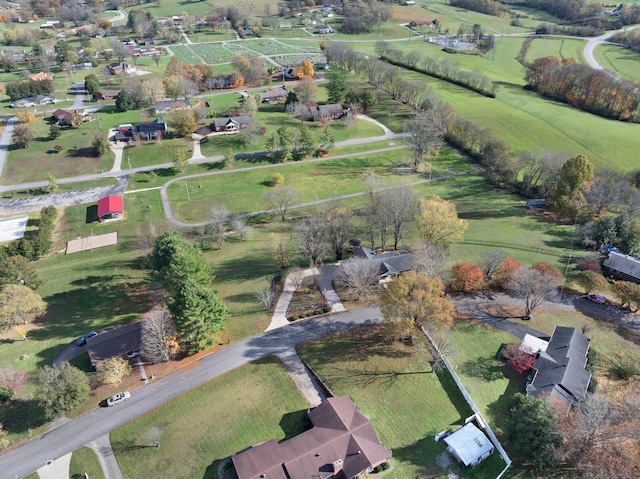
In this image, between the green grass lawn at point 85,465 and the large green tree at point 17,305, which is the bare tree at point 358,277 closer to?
the green grass lawn at point 85,465

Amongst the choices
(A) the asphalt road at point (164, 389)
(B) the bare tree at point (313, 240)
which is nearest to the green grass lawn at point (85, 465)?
(A) the asphalt road at point (164, 389)

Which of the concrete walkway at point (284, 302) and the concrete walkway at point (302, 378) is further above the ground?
the concrete walkway at point (284, 302)

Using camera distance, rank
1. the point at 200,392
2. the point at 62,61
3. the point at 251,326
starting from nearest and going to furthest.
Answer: the point at 200,392
the point at 251,326
the point at 62,61

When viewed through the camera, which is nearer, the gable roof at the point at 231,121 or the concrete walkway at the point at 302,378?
the concrete walkway at the point at 302,378

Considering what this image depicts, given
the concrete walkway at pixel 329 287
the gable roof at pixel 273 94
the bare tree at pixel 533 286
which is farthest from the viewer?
the gable roof at pixel 273 94

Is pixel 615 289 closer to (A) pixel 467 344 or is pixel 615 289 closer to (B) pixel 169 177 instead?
(A) pixel 467 344

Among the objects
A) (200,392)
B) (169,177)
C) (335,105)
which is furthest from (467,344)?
(335,105)

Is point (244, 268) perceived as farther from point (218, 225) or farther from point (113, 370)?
point (113, 370)
